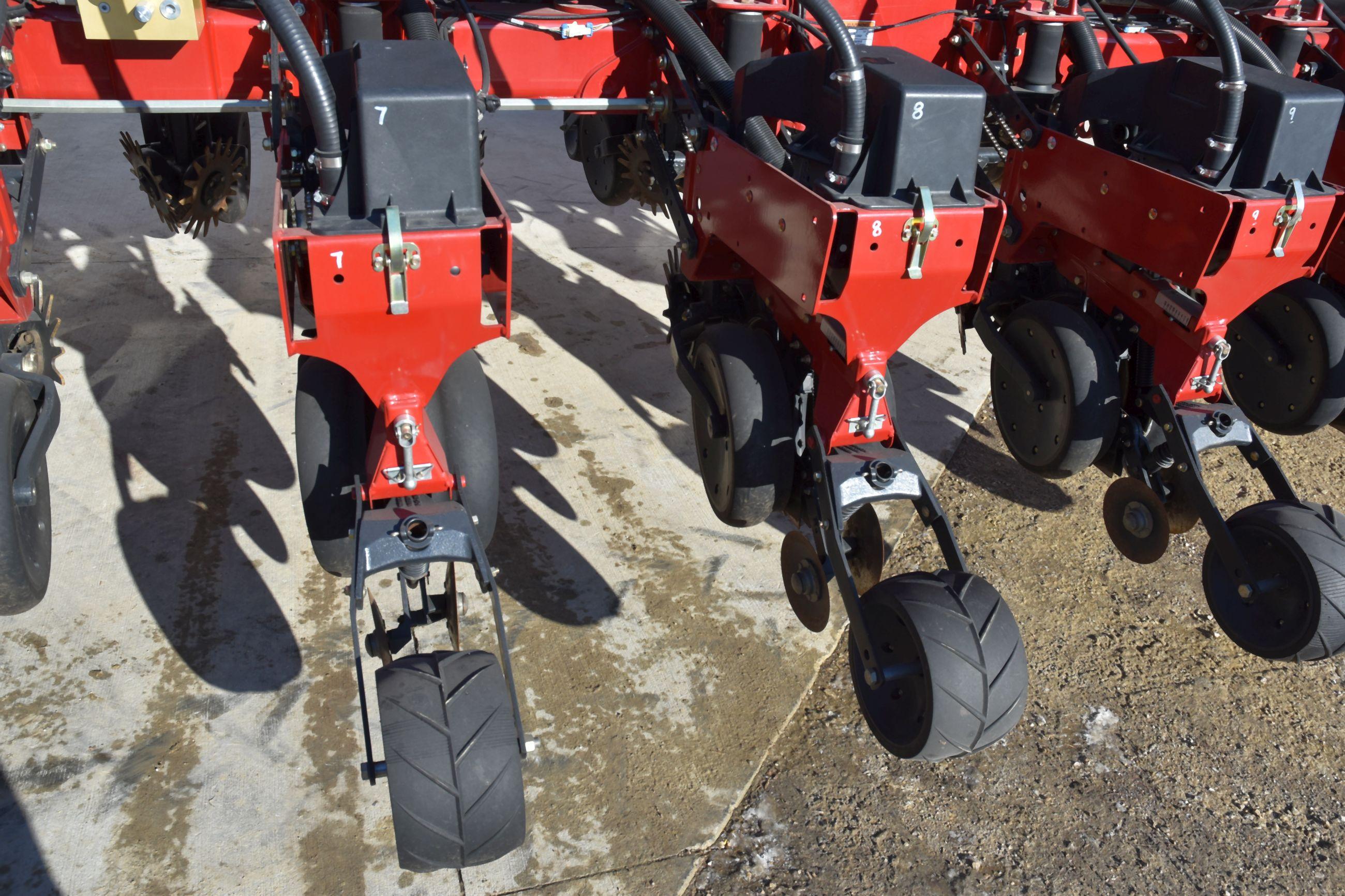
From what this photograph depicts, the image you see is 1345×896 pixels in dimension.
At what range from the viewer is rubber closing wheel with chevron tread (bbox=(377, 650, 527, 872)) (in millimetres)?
1877

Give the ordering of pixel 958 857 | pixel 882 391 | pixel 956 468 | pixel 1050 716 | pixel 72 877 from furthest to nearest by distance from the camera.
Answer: pixel 956 468 → pixel 1050 716 → pixel 882 391 → pixel 958 857 → pixel 72 877

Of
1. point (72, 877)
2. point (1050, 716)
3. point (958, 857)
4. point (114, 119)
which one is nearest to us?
point (72, 877)

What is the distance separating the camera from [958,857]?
2.36 metres

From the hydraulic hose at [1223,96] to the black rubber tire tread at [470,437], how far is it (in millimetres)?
2006

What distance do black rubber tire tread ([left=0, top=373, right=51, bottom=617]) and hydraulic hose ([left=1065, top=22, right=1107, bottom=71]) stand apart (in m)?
3.34

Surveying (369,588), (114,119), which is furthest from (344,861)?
(114,119)

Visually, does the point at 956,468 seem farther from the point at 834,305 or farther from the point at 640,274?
the point at 640,274

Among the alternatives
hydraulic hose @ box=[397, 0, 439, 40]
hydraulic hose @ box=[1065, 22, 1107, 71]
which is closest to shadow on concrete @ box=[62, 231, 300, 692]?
hydraulic hose @ box=[397, 0, 439, 40]

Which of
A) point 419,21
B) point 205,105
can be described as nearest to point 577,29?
point 419,21

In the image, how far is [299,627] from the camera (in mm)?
2785

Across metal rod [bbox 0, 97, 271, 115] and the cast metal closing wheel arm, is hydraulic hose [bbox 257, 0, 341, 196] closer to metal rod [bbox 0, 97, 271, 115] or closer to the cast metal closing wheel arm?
metal rod [bbox 0, 97, 271, 115]

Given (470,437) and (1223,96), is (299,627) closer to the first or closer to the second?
(470,437)

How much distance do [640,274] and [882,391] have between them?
269 centimetres

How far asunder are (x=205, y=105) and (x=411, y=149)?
45.4 inches
